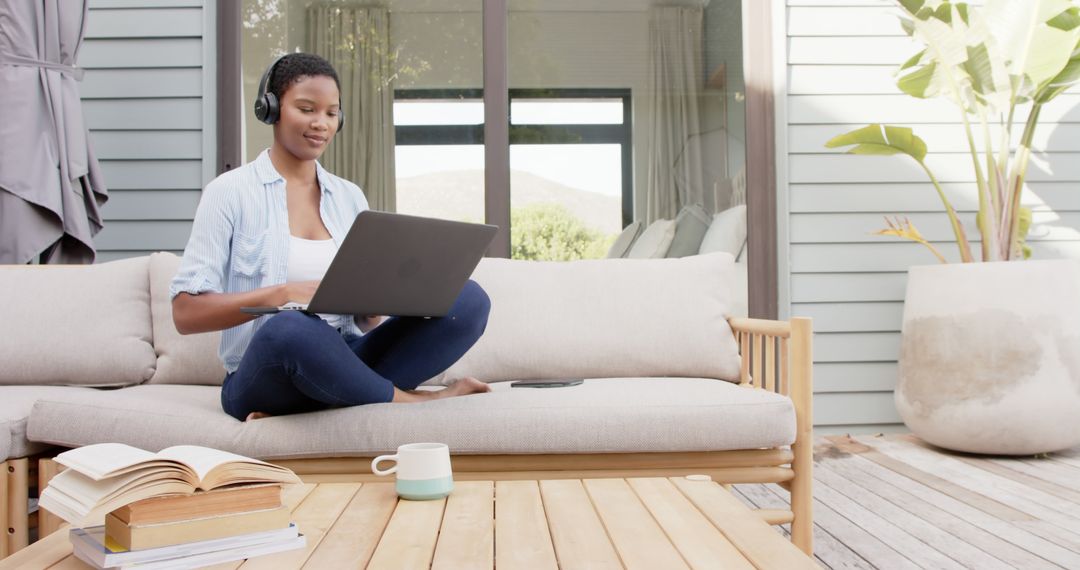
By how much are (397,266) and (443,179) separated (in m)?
2.04

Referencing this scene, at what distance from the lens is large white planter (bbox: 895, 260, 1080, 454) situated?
2.99 m

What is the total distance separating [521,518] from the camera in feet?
3.74

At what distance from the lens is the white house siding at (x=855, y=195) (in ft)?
11.5

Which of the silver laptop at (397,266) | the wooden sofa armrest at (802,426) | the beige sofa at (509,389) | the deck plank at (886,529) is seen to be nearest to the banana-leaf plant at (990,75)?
the deck plank at (886,529)

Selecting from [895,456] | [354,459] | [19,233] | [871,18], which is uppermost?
[871,18]

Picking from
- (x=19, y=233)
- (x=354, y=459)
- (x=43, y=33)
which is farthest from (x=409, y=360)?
(x=43, y=33)

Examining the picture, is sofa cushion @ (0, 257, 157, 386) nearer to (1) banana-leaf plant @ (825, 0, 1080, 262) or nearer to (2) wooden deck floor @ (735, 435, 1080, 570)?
(2) wooden deck floor @ (735, 435, 1080, 570)

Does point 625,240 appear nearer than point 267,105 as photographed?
No

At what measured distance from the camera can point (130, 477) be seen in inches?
37.5

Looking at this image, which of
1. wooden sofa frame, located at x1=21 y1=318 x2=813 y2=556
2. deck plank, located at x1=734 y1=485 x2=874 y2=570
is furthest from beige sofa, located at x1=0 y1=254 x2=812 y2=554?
deck plank, located at x1=734 y1=485 x2=874 y2=570

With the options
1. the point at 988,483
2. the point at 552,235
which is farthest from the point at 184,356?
the point at 988,483

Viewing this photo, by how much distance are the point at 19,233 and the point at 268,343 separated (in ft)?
5.19

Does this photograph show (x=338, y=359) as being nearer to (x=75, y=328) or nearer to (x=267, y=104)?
(x=267, y=104)

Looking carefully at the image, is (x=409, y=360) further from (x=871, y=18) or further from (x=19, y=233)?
(x=871, y=18)
